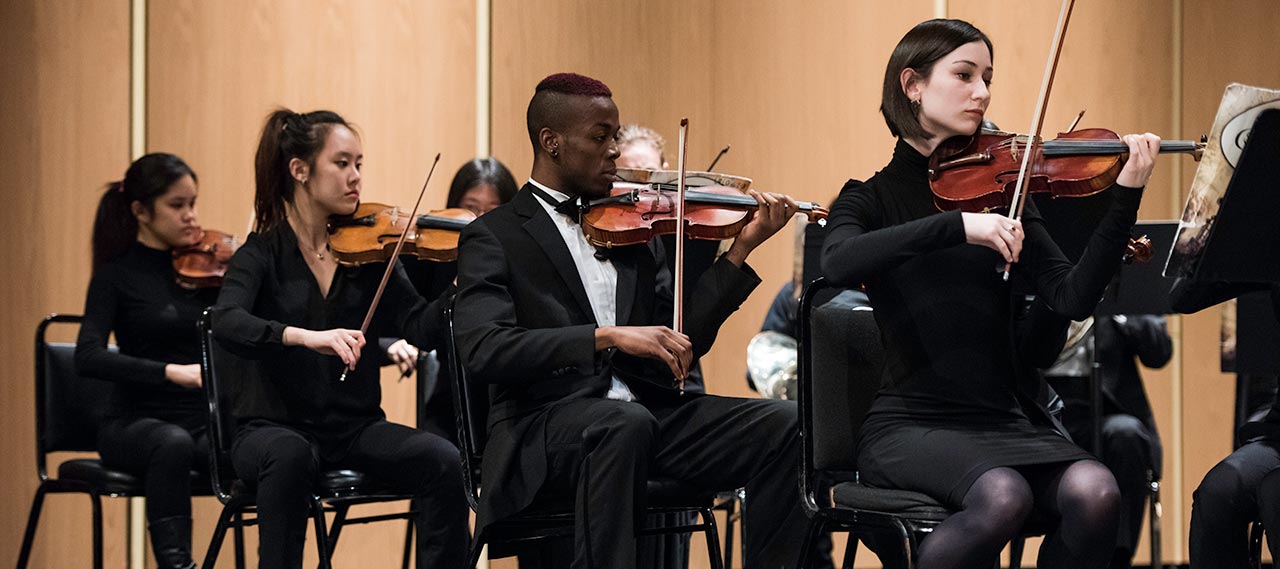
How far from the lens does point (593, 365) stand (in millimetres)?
2199

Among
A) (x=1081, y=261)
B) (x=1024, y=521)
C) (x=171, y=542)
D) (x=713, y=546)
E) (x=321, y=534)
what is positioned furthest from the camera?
(x=171, y=542)

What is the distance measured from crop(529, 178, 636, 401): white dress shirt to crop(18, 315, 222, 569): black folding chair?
1.38m

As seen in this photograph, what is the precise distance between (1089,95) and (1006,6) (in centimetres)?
37

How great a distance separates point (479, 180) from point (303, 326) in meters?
0.81

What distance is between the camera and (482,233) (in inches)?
95.6

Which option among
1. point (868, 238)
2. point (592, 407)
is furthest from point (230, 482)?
point (868, 238)

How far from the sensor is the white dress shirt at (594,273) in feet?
8.04

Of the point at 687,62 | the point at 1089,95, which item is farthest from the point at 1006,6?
the point at 687,62

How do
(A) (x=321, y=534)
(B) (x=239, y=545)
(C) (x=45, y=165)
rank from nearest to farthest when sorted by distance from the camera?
1. (A) (x=321, y=534)
2. (B) (x=239, y=545)
3. (C) (x=45, y=165)

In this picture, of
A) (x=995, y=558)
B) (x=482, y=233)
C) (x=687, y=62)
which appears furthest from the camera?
(x=687, y=62)

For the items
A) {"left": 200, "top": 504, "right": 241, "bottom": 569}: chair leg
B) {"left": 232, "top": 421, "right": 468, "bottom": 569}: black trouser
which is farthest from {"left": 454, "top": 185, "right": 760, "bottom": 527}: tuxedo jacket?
{"left": 200, "top": 504, "right": 241, "bottom": 569}: chair leg

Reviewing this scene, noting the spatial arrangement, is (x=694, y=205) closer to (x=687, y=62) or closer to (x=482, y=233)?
(x=482, y=233)

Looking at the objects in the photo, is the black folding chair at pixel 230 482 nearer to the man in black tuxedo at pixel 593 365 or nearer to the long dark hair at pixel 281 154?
the long dark hair at pixel 281 154

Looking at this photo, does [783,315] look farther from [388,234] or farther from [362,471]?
[362,471]
